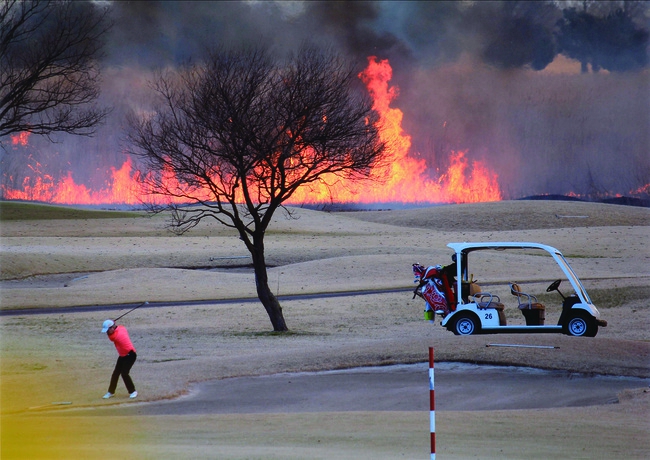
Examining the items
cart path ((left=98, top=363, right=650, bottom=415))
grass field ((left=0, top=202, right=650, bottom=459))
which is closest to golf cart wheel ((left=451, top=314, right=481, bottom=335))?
grass field ((left=0, top=202, right=650, bottom=459))

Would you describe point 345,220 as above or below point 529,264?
above

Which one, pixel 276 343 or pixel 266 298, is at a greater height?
pixel 266 298

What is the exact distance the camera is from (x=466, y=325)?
819 inches

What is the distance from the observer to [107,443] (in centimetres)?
1262

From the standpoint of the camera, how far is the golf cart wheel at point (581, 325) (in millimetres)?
20422

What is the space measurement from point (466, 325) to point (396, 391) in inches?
161

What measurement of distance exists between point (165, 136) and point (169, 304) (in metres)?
11.3

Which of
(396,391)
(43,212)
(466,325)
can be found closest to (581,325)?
(466,325)

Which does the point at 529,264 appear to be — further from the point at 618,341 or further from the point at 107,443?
the point at 107,443

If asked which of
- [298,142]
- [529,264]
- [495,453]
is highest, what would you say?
[298,142]

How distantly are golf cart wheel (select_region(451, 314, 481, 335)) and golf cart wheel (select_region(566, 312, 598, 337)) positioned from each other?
83.8 inches

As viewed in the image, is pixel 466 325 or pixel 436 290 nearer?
pixel 436 290

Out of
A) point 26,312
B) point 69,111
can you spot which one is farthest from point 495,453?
point 26,312

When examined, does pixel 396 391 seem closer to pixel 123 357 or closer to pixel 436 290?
pixel 436 290
